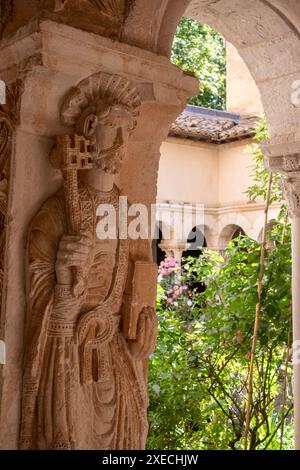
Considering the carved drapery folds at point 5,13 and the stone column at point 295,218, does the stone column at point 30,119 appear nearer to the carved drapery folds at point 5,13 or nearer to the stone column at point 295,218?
the carved drapery folds at point 5,13

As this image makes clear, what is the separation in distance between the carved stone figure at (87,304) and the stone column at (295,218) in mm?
1699

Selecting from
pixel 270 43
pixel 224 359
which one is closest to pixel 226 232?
pixel 224 359

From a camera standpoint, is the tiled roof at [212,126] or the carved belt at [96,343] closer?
the carved belt at [96,343]

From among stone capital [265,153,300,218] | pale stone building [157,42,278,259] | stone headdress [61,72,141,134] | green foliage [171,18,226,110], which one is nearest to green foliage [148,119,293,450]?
stone capital [265,153,300,218]

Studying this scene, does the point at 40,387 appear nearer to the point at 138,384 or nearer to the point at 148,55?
the point at 138,384

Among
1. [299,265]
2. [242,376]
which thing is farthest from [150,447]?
[299,265]

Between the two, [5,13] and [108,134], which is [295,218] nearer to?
[108,134]

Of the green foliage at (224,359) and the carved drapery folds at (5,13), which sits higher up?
the carved drapery folds at (5,13)

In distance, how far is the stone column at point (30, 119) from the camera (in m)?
2.38

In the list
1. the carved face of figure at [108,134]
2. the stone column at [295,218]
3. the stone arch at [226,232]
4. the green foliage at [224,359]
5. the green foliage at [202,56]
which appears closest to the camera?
the carved face of figure at [108,134]

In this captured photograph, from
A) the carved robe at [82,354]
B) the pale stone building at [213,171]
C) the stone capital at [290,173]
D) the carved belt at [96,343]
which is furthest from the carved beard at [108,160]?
the pale stone building at [213,171]

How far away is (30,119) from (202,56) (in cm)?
1369

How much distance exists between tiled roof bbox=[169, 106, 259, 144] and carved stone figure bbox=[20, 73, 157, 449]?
29.4 feet
